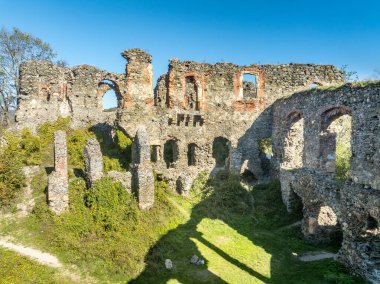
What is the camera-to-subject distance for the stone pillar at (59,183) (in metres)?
15.8

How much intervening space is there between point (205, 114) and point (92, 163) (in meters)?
9.24

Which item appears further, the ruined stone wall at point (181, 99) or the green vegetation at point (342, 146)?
the green vegetation at point (342, 146)

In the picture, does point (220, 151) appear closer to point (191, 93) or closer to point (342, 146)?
point (191, 93)

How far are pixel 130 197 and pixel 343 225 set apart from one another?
9.36 metres

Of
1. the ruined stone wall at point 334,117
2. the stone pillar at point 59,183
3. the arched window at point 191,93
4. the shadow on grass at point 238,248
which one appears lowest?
the shadow on grass at point 238,248

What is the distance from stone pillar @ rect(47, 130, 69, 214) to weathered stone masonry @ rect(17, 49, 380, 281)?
2547 millimetres

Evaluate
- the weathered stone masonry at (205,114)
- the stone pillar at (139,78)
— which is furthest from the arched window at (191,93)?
the stone pillar at (139,78)

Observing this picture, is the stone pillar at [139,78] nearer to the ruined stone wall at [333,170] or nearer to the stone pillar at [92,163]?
the stone pillar at [92,163]

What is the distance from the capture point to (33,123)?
22.2m

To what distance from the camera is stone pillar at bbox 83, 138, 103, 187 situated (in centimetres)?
1662

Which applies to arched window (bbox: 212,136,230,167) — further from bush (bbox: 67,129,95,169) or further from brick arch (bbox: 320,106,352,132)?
bush (bbox: 67,129,95,169)

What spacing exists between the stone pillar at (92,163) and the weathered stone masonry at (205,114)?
107cm

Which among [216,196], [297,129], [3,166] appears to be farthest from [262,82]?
[3,166]

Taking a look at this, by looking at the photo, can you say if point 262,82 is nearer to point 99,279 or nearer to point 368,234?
point 368,234
